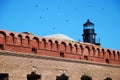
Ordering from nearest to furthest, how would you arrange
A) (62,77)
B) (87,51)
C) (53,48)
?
(62,77)
(53,48)
(87,51)

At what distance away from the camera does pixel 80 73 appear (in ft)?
66.2

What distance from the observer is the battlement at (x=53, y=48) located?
1731cm

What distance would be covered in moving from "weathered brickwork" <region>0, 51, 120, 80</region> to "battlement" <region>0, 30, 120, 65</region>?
32 cm

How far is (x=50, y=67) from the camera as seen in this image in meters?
18.7

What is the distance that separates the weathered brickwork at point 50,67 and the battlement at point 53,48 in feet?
1.06

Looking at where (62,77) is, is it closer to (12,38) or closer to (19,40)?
(19,40)

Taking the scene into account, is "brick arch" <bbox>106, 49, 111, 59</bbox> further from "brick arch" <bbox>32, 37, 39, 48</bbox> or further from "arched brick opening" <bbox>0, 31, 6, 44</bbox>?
"arched brick opening" <bbox>0, 31, 6, 44</bbox>

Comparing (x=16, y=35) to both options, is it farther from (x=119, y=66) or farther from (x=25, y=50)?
(x=119, y=66)

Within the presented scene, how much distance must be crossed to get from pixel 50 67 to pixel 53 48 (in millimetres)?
1300

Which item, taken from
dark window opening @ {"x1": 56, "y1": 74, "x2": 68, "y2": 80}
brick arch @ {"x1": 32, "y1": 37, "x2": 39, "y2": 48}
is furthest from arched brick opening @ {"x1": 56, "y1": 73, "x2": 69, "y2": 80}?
brick arch @ {"x1": 32, "y1": 37, "x2": 39, "y2": 48}

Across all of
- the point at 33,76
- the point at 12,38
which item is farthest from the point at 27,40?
the point at 33,76

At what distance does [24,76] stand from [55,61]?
8.55 ft

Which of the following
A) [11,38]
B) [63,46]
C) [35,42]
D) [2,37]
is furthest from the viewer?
[63,46]

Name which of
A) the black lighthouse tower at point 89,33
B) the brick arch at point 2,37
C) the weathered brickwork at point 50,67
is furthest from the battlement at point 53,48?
the black lighthouse tower at point 89,33
